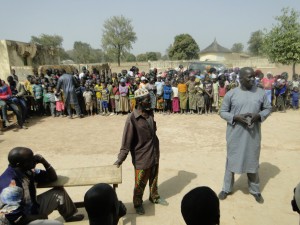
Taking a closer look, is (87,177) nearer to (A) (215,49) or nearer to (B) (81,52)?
(A) (215,49)

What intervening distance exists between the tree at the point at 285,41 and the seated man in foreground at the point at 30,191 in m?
12.8

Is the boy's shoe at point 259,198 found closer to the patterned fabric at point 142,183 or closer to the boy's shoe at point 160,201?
the boy's shoe at point 160,201

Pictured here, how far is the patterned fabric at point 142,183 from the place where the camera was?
3.63m

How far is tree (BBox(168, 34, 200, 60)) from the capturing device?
45003 millimetres

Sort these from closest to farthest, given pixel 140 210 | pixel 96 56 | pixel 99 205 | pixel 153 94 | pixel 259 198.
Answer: pixel 99 205
pixel 140 210
pixel 259 198
pixel 153 94
pixel 96 56

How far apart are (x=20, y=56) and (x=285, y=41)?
48.7ft

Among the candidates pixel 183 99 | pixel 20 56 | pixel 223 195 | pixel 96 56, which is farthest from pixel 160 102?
pixel 96 56

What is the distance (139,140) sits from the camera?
3.55 meters

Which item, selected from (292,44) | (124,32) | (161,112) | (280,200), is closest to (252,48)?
(124,32)

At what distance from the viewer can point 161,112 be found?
1041 cm

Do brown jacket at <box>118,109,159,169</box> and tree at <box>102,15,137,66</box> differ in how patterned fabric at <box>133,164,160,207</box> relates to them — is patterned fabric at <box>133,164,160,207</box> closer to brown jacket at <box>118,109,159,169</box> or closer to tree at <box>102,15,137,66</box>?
brown jacket at <box>118,109,159,169</box>

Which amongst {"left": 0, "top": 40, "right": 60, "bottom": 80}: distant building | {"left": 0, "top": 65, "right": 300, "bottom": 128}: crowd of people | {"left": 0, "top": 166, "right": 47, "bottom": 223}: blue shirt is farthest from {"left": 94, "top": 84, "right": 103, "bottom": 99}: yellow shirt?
{"left": 0, "top": 166, "right": 47, "bottom": 223}: blue shirt

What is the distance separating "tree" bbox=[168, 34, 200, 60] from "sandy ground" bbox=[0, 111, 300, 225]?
3669cm

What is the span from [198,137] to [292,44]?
28.2ft
